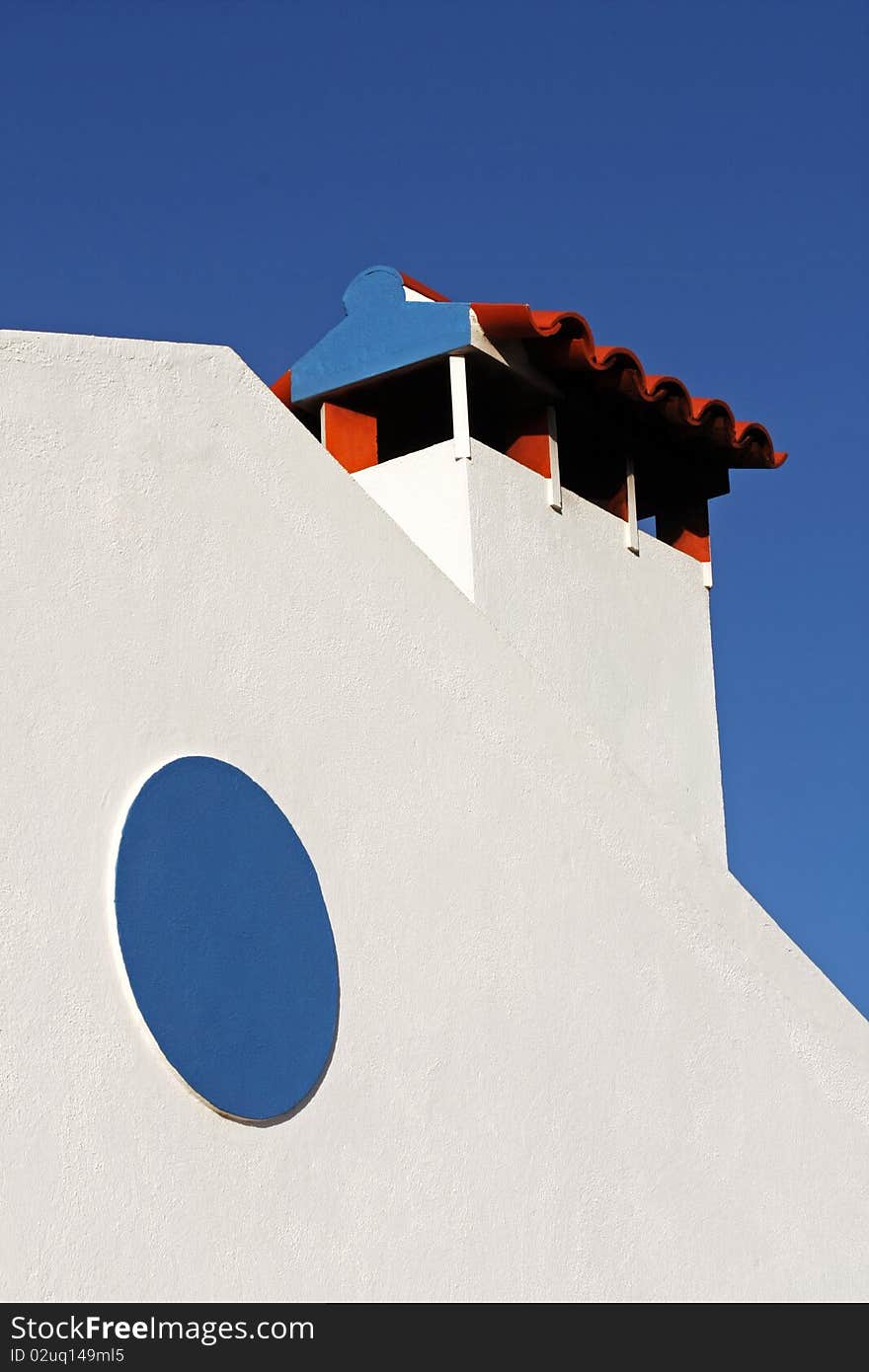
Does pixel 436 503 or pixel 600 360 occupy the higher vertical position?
pixel 600 360

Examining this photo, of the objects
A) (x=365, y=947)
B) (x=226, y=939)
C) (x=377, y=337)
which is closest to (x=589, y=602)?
(x=377, y=337)

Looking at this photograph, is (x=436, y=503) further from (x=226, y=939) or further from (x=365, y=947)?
(x=226, y=939)

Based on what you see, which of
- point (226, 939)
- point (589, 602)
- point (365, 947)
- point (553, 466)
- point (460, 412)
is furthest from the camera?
point (589, 602)

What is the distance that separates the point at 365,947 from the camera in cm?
514

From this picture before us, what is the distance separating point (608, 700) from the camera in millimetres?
9391

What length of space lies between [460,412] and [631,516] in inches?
66.1

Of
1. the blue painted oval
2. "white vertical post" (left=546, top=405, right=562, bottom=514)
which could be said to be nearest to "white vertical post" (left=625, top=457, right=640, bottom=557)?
"white vertical post" (left=546, top=405, right=562, bottom=514)

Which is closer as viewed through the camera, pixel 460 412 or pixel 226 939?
pixel 226 939

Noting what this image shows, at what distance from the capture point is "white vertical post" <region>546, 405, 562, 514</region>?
363 inches

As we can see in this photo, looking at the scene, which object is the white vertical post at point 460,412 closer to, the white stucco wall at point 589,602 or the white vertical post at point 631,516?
the white stucco wall at point 589,602

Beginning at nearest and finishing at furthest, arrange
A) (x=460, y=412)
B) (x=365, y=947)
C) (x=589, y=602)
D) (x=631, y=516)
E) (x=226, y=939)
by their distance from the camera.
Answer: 1. (x=226, y=939)
2. (x=365, y=947)
3. (x=460, y=412)
4. (x=589, y=602)
5. (x=631, y=516)
